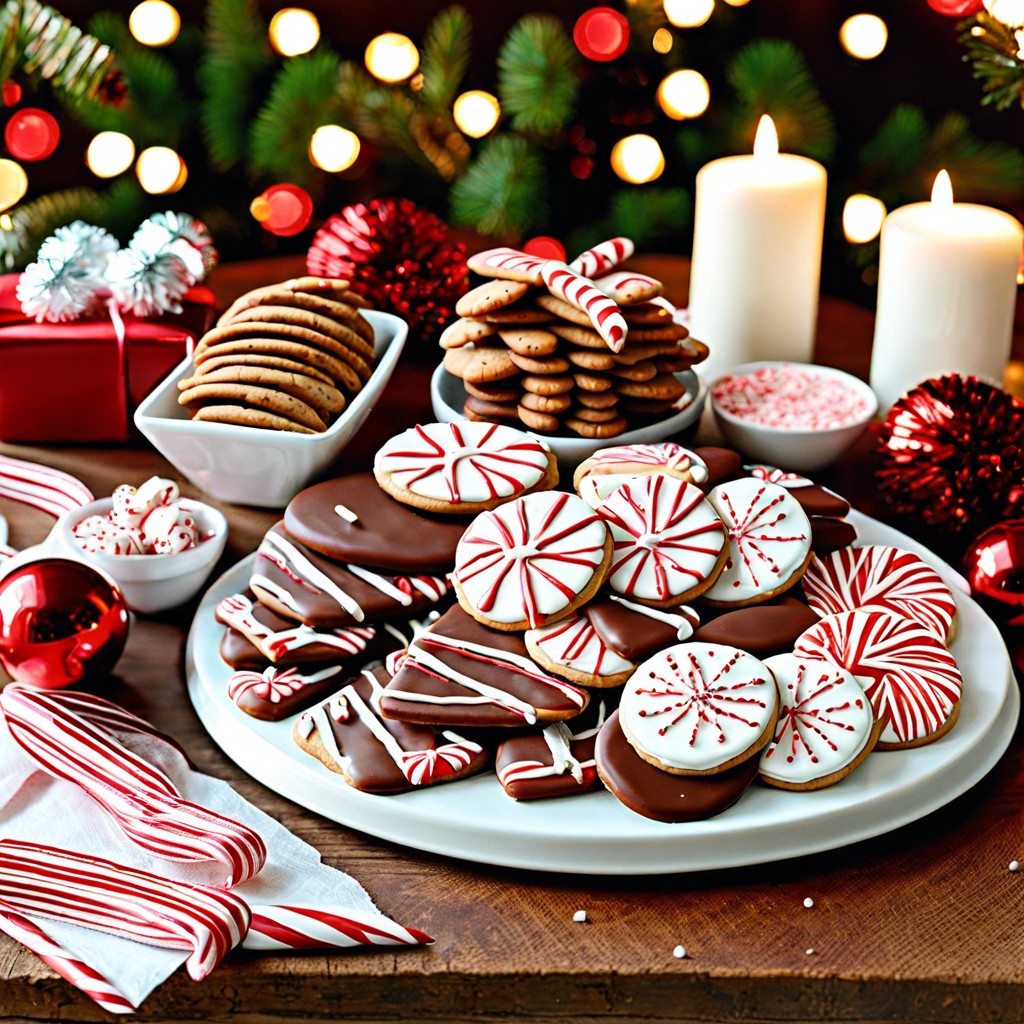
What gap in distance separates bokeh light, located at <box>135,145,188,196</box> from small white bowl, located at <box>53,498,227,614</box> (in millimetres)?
911

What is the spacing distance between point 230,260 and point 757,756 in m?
1.71

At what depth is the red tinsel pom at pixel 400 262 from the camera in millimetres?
1723

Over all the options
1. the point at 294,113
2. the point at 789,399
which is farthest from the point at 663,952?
the point at 294,113

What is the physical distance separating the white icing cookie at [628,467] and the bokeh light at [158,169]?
110cm

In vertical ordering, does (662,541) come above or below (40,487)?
above

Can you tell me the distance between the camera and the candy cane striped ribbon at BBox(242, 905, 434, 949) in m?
0.88

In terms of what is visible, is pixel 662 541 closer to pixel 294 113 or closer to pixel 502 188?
pixel 502 188

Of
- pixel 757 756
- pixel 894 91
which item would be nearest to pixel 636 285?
pixel 757 756

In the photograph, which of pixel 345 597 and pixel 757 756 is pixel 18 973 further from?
pixel 757 756

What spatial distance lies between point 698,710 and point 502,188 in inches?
45.3

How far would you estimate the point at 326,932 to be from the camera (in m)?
0.88

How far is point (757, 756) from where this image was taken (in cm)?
97

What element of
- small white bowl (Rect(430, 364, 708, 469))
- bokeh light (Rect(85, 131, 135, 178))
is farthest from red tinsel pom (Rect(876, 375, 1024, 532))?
bokeh light (Rect(85, 131, 135, 178))

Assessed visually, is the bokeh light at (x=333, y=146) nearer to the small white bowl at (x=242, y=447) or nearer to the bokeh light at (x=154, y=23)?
the bokeh light at (x=154, y=23)
